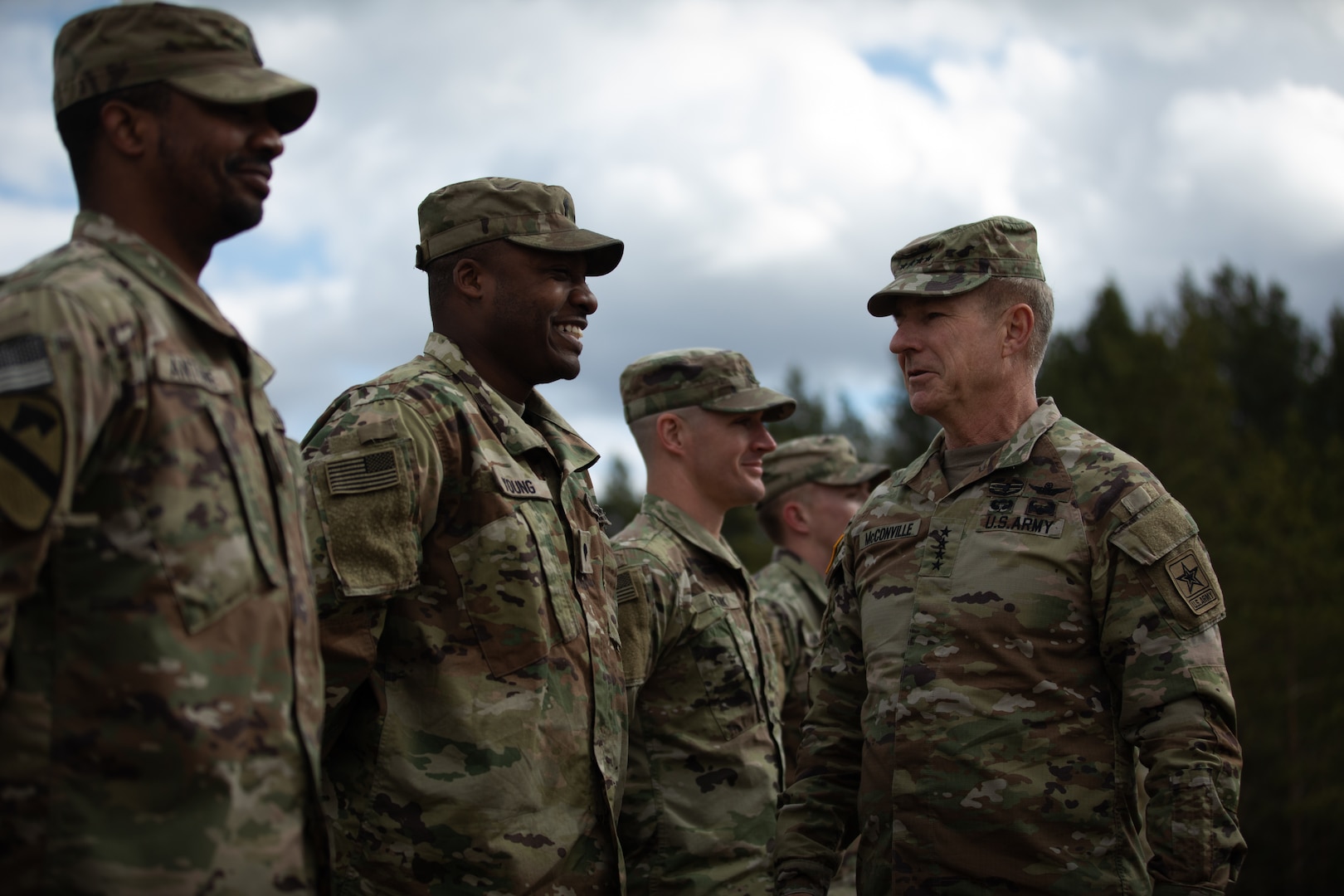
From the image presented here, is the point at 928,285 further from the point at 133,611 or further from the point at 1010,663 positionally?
the point at 133,611

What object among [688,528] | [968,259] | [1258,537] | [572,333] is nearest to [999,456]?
[968,259]

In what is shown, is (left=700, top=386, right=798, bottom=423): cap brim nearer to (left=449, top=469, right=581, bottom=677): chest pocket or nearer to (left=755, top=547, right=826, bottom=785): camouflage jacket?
(left=755, top=547, right=826, bottom=785): camouflage jacket

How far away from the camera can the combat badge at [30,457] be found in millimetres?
2002

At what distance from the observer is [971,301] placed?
3.95 metres

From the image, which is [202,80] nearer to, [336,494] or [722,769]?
[336,494]

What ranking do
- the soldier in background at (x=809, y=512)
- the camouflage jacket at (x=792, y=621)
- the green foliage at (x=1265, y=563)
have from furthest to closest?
the green foliage at (x=1265, y=563) < the soldier in background at (x=809, y=512) < the camouflage jacket at (x=792, y=621)

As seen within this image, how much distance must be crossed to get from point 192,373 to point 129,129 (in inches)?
20.9

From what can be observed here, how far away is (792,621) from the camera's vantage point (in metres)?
6.61

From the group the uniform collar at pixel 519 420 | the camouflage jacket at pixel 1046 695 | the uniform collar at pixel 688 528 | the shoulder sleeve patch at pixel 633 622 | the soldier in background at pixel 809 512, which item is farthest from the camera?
the soldier in background at pixel 809 512

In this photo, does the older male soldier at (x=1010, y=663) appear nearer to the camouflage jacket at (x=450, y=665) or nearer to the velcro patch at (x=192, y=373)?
the camouflage jacket at (x=450, y=665)

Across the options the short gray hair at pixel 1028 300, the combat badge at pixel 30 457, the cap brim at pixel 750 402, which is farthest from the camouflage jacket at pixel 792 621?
the combat badge at pixel 30 457

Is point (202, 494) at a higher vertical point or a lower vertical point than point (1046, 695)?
higher

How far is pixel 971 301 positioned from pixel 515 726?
6.51 feet

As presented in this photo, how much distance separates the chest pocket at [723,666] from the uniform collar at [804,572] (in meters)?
1.97
